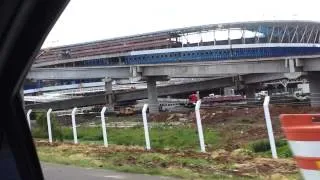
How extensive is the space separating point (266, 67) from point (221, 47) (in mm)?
57745

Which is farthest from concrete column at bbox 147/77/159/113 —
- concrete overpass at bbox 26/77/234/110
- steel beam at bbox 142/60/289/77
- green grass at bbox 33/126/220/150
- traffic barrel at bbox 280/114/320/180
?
traffic barrel at bbox 280/114/320/180

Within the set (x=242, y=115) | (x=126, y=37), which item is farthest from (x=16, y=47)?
(x=126, y=37)

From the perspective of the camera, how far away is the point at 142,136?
29.0m

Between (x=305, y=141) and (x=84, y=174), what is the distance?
8.08m

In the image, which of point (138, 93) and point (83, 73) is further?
point (138, 93)

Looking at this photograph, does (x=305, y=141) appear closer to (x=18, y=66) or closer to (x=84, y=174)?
(x=18, y=66)

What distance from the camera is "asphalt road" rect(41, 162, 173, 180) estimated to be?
11664 millimetres

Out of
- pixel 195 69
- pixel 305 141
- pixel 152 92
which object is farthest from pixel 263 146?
pixel 152 92

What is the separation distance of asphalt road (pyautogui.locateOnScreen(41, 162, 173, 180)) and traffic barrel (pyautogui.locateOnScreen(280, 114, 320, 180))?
248 inches

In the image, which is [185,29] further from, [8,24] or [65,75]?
[8,24]

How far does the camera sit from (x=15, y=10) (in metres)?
3.37

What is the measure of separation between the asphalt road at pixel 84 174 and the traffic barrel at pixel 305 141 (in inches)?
248

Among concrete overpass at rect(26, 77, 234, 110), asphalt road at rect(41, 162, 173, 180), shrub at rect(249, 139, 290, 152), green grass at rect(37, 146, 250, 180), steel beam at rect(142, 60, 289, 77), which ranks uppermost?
steel beam at rect(142, 60, 289, 77)

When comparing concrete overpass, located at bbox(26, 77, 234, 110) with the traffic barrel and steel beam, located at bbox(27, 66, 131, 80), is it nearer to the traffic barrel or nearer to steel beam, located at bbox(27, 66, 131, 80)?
steel beam, located at bbox(27, 66, 131, 80)
